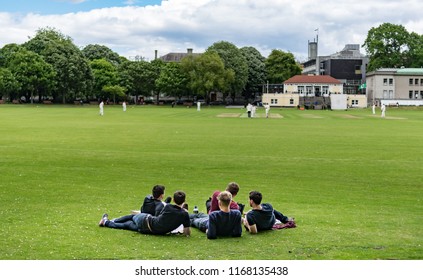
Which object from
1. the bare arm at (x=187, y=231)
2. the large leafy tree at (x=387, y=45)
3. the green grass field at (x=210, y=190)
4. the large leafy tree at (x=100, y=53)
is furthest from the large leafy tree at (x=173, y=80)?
the bare arm at (x=187, y=231)

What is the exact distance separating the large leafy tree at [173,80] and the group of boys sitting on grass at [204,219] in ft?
352

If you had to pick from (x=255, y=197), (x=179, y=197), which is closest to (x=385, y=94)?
(x=255, y=197)

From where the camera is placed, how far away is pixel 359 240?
9719 mm

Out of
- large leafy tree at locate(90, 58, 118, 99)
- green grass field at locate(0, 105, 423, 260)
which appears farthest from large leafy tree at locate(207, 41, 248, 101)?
green grass field at locate(0, 105, 423, 260)

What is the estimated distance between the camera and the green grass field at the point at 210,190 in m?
9.13

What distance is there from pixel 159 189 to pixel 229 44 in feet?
387

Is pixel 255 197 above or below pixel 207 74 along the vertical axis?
below

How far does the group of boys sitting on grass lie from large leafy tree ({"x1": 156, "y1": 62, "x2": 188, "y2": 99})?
107177 millimetres

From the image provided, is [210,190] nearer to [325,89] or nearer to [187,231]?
[187,231]

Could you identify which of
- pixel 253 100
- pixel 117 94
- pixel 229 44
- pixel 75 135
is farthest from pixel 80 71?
pixel 75 135

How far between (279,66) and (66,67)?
5607cm

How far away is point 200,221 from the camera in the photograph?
10.7m

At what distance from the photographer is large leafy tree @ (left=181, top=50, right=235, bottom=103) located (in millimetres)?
110500

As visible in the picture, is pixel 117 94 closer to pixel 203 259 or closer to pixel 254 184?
pixel 254 184
